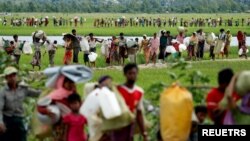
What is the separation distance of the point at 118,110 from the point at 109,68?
19.4 meters

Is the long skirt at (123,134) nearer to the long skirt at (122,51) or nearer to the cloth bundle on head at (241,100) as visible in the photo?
the cloth bundle on head at (241,100)

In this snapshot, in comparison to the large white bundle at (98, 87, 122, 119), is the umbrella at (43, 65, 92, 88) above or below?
above

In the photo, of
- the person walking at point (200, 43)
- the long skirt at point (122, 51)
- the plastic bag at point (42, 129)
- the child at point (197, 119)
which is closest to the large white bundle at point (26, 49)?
the long skirt at point (122, 51)

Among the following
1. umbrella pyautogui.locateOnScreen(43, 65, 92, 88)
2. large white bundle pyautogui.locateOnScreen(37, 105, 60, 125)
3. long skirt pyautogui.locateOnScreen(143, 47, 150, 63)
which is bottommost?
long skirt pyautogui.locateOnScreen(143, 47, 150, 63)

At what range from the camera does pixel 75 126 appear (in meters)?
10.8

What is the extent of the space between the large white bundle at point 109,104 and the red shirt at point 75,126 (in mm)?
524

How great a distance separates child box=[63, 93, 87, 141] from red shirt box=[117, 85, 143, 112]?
0.60 metres

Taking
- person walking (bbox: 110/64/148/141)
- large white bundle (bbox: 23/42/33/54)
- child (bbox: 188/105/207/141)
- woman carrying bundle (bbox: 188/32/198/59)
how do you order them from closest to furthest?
person walking (bbox: 110/64/148/141), child (bbox: 188/105/207/141), woman carrying bundle (bbox: 188/32/198/59), large white bundle (bbox: 23/42/33/54)

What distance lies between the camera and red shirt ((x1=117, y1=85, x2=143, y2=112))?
34.7 ft

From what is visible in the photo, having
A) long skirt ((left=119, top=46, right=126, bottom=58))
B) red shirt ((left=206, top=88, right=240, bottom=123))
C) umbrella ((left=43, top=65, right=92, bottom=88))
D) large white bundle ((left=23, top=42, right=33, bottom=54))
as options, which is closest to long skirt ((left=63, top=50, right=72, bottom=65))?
long skirt ((left=119, top=46, right=126, bottom=58))

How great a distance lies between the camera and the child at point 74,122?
A: 10750mm

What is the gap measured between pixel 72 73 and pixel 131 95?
88 centimetres

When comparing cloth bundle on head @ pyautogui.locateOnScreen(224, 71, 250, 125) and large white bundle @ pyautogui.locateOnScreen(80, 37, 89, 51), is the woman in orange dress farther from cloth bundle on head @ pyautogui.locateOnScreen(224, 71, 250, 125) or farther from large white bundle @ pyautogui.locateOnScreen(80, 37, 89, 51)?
cloth bundle on head @ pyautogui.locateOnScreen(224, 71, 250, 125)

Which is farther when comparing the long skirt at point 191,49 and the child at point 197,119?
the long skirt at point 191,49
